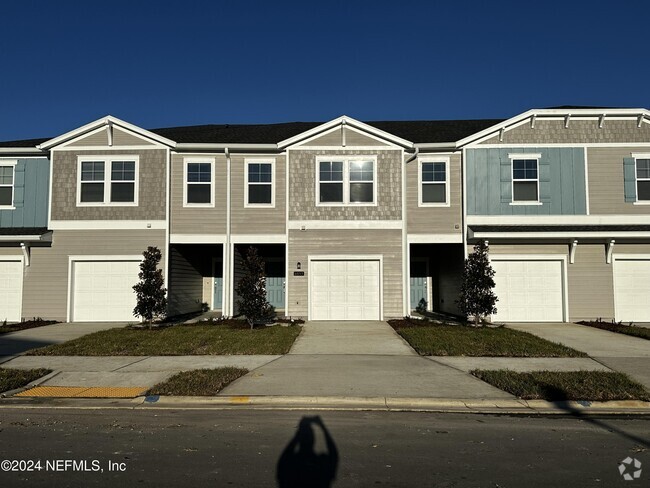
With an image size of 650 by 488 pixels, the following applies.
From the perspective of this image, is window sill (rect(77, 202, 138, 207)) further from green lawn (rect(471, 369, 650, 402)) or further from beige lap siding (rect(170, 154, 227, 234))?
green lawn (rect(471, 369, 650, 402))

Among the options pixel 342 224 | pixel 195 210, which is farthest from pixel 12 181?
pixel 342 224

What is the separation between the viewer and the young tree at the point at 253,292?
596 inches

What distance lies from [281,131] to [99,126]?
7.21 metres

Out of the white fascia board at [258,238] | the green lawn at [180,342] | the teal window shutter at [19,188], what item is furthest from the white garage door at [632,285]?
the teal window shutter at [19,188]

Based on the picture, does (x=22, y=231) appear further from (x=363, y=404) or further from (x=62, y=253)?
(x=363, y=404)

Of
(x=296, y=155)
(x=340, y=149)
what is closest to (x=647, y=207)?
(x=340, y=149)

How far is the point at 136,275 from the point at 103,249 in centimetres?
144

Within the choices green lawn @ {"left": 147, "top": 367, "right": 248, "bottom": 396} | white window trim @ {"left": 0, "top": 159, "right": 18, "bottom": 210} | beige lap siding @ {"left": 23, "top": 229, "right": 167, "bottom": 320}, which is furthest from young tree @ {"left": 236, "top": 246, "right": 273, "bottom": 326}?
white window trim @ {"left": 0, "top": 159, "right": 18, "bottom": 210}

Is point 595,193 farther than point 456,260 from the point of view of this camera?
No

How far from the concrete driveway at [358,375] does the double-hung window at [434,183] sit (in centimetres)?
648

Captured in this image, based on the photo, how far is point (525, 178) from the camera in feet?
57.5

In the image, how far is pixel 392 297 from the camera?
17.3m

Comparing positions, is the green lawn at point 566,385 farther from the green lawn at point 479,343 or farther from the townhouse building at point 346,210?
the townhouse building at point 346,210

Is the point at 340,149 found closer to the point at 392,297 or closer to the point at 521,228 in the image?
the point at 392,297
